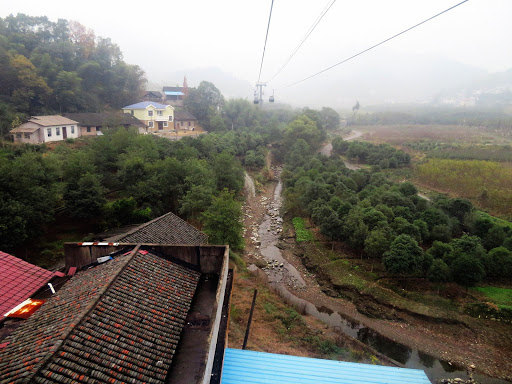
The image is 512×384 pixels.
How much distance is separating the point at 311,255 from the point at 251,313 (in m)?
7.59

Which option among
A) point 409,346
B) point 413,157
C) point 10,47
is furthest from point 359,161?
point 10,47

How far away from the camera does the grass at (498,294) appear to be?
15.3 metres

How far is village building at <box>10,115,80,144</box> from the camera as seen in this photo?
997 inches

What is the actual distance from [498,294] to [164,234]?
649 inches

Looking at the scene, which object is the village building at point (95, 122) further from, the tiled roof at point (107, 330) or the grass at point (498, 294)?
the grass at point (498, 294)

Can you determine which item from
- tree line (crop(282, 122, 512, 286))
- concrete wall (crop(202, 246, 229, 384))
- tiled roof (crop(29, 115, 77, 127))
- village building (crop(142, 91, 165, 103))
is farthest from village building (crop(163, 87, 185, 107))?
concrete wall (crop(202, 246, 229, 384))

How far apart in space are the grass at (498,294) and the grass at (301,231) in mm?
10134

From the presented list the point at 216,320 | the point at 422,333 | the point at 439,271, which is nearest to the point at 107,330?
the point at 216,320

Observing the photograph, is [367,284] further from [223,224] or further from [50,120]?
[50,120]

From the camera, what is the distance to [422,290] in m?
16.2

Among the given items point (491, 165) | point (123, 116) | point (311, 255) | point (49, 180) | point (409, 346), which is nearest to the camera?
point (409, 346)

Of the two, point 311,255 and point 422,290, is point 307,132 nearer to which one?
point 311,255

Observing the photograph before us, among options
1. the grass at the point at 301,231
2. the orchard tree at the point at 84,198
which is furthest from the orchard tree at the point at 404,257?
the orchard tree at the point at 84,198

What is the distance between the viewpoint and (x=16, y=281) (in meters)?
7.68
